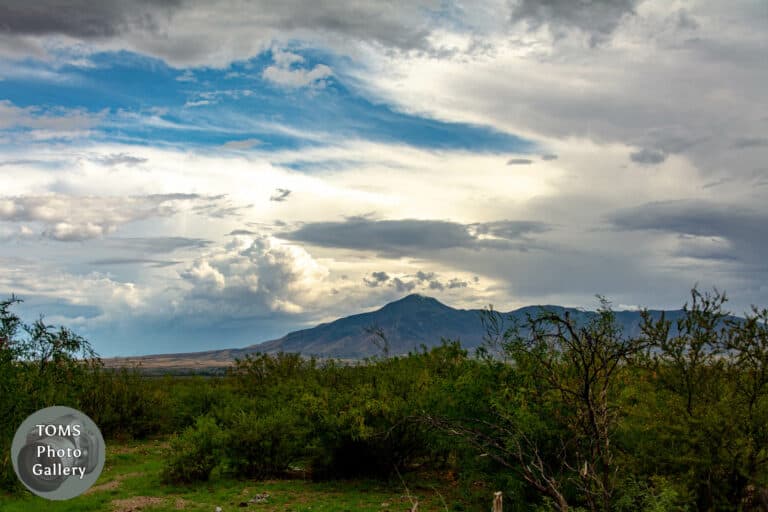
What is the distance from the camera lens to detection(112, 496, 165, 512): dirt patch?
2041cm

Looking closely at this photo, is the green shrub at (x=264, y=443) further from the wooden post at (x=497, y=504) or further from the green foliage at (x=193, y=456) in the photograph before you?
the wooden post at (x=497, y=504)

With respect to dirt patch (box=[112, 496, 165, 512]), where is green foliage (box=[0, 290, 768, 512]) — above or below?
above

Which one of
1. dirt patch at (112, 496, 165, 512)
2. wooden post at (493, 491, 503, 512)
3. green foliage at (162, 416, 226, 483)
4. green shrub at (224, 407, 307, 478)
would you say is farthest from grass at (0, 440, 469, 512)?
wooden post at (493, 491, 503, 512)

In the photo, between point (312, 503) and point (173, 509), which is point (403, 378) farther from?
point (173, 509)

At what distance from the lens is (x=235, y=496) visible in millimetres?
22422

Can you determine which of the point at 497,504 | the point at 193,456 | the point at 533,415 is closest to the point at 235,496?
the point at 193,456

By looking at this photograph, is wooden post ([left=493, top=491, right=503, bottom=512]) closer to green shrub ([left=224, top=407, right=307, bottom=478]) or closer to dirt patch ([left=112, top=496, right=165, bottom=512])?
dirt patch ([left=112, top=496, right=165, bottom=512])

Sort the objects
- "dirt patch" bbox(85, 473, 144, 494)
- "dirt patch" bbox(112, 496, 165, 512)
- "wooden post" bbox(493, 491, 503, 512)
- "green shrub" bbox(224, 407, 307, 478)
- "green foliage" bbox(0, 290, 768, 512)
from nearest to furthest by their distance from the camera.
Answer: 1. "wooden post" bbox(493, 491, 503, 512)
2. "green foliage" bbox(0, 290, 768, 512)
3. "dirt patch" bbox(112, 496, 165, 512)
4. "dirt patch" bbox(85, 473, 144, 494)
5. "green shrub" bbox(224, 407, 307, 478)

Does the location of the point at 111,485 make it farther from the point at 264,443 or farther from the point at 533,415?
the point at 533,415

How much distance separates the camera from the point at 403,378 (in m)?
25.5

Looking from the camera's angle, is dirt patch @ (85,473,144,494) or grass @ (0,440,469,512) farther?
dirt patch @ (85,473,144,494)

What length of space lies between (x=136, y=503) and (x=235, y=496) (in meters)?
3.26

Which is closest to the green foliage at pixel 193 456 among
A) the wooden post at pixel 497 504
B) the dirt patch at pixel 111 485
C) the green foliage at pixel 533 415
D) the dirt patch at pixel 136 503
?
the green foliage at pixel 533 415

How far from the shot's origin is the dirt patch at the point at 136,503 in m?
20.4
